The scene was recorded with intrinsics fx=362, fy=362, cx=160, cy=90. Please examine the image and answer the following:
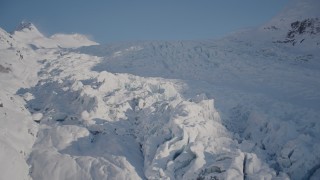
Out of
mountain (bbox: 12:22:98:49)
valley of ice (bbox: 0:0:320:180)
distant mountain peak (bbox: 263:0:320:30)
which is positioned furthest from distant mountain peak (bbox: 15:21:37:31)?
distant mountain peak (bbox: 263:0:320:30)

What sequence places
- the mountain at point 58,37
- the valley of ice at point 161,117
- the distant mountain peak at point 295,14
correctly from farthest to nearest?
the mountain at point 58,37 < the distant mountain peak at point 295,14 < the valley of ice at point 161,117

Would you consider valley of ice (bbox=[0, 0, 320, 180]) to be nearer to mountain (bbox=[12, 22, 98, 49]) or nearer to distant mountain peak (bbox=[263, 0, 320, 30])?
distant mountain peak (bbox=[263, 0, 320, 30])

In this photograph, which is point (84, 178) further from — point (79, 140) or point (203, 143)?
point (203, 143)

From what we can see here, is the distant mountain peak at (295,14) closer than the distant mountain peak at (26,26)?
Yes

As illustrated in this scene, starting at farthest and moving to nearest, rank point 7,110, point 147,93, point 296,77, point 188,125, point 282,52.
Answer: point 282,52
point 296,77
point 147,93
point 7,110
point 188,125

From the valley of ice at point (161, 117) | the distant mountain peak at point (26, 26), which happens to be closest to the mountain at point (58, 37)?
the distant mountain peak at point (26, 26)

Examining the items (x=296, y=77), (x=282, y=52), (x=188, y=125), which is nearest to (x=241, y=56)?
(x=282, y=52)

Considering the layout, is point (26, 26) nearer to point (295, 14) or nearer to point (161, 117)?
point (295, 14)

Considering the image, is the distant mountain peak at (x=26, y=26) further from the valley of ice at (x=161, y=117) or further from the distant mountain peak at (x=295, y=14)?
the distant mountain peak at (x=295, y=14)

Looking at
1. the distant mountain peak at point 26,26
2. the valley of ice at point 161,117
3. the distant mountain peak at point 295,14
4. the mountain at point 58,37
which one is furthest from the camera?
the distant mountain peak at point 26,26
